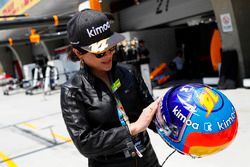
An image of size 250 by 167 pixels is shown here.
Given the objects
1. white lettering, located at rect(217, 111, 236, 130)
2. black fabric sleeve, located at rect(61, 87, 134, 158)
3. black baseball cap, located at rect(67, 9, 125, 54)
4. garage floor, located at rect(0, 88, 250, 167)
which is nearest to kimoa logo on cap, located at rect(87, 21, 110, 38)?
black baseball cap, located at rect(67, 9, 125, 54)

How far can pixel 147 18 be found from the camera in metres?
17.0

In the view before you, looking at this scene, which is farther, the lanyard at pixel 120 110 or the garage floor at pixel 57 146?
the garage floor at pixel 57 146

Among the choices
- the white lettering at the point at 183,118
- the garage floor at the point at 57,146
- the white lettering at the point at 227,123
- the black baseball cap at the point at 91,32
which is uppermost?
the black baseball cap at the point at 91,32

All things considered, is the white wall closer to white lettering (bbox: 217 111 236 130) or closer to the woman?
the woman

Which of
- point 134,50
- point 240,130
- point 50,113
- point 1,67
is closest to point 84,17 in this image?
point 240,130

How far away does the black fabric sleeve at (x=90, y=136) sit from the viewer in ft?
5.18

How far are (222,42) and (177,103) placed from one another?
32.0 feet

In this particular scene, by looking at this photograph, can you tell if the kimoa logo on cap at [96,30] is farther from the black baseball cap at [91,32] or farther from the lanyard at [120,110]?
the lanyard at [120,110]

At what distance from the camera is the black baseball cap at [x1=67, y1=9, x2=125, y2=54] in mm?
1602

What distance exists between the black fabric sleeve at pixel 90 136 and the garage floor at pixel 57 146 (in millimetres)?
3088

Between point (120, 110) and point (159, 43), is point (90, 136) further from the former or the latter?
point (159, 43)

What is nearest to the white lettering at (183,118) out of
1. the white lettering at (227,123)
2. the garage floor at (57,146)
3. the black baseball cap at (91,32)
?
the white lettering at (227,123)

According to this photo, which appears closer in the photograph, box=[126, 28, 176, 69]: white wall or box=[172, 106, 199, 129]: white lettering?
box=[172, 106, 199, 129]: white lettering

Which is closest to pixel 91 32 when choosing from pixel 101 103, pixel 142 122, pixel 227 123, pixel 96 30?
pixel 96 30
